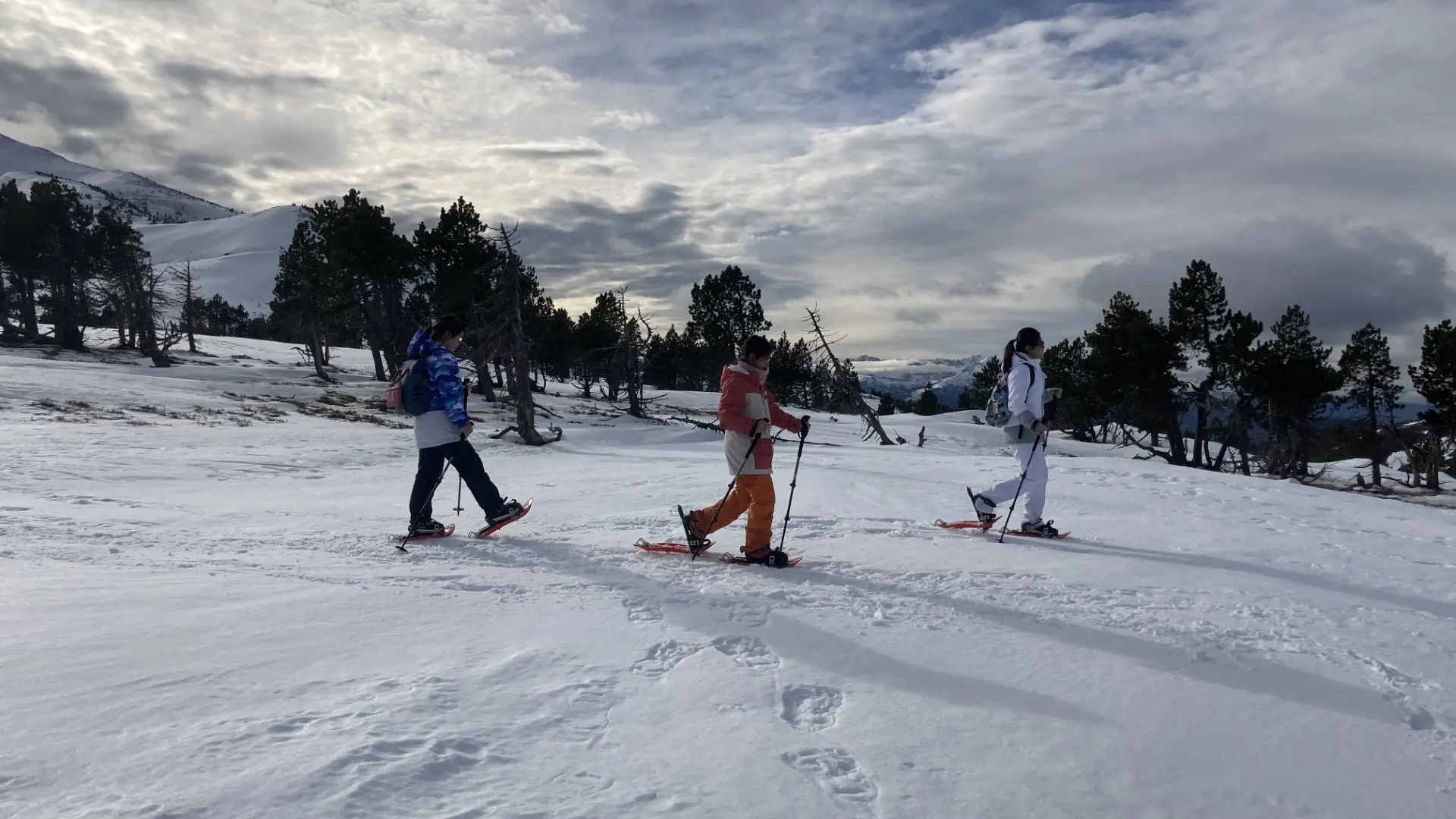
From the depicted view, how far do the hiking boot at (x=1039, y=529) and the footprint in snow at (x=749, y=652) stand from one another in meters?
4.00

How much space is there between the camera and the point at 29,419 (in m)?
16.3

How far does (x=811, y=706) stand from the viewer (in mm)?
3318

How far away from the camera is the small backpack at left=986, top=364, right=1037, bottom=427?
720cm

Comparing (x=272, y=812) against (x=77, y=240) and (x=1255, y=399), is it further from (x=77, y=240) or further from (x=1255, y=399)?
(x=77, y=240)

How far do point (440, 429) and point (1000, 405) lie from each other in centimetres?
530

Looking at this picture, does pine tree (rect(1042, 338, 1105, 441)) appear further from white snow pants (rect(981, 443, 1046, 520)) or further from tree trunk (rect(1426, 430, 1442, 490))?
white snow pants (rect(981, 443, 1046, 520))

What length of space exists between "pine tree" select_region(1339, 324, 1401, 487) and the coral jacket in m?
40.5

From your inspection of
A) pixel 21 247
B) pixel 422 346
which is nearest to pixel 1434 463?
pixel 422 346

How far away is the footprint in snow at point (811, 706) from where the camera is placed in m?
3.14

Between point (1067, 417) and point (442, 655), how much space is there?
42.7 metres

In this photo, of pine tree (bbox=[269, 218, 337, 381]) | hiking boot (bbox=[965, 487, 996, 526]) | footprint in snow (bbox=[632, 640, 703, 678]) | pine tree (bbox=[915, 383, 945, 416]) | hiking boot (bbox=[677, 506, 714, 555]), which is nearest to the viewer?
footprint in snow (bbox=[632, 640, 703, 678])

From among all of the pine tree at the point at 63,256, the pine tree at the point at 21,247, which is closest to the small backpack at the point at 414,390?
the pine tree at the point at 63,256

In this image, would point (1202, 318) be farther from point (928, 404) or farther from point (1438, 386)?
point (928, 404)

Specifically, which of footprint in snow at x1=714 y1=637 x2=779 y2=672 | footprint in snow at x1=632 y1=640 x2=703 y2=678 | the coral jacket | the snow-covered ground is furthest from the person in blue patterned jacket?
footprint in snow at x1=714 y1=637 x2=779 y2=672
